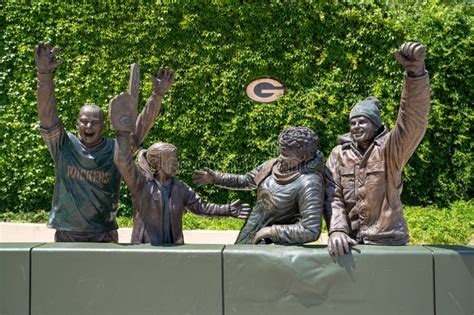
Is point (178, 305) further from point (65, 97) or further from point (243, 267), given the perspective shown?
point (65, 97)

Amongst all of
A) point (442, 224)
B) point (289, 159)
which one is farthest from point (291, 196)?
point (442, 224)

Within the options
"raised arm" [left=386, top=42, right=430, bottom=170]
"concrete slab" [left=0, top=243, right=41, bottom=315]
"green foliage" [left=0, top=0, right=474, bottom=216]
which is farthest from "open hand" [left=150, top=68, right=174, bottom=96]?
"green foliage" [left=0, top=0, right=474, bottom=216]

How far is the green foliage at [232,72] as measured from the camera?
9070 millimetres

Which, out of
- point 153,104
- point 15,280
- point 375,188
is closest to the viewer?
point 15,280

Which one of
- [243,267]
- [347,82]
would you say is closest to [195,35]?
[347,82]

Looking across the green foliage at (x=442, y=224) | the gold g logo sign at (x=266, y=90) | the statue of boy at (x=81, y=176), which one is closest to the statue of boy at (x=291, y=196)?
the statue of boy at (x=81, y=176)

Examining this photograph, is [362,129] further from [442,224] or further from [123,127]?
[442,224]

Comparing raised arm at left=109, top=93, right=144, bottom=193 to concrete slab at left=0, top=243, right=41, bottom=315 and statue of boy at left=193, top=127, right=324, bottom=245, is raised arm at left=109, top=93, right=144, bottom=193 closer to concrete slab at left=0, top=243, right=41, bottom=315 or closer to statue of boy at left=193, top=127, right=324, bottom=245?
concrete slab at left=0, top=243, right=41, bottom=315

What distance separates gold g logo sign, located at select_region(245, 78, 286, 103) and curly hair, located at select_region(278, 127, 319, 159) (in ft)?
20.5

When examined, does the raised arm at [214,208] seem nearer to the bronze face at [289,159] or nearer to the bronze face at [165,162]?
the bronze face at [165,162]

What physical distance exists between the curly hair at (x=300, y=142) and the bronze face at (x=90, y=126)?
1318 mm

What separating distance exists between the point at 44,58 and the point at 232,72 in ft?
20.4

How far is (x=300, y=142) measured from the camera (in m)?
3.04

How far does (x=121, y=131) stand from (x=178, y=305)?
3.46ft
